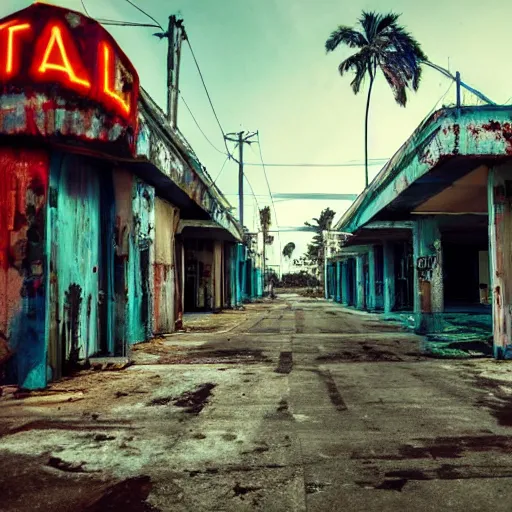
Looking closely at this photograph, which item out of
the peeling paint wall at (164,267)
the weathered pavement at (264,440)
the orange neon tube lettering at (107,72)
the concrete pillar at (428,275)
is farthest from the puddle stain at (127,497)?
the concrete pillar at (428,275)

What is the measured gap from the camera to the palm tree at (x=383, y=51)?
74.9ft

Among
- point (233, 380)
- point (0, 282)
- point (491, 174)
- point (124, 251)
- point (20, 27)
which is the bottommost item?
point (233, 380)

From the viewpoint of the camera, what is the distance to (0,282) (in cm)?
536

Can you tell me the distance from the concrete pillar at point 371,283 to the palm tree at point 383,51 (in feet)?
26.3

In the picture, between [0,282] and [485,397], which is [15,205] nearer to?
[0,282]

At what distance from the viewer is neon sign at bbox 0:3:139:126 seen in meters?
5.12

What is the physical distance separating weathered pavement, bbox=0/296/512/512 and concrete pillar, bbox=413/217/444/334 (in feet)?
17.1

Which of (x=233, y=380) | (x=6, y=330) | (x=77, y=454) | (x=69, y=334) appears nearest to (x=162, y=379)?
(x=233, y=380)

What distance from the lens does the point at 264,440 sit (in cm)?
363

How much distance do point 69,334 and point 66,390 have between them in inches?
45.9

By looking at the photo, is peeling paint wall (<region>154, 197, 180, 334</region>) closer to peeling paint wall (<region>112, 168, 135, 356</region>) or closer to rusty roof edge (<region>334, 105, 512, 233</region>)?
peeling paint wall (<region>112, 168, 135, 356</region>)

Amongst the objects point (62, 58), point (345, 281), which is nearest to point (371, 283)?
point (345, 281)

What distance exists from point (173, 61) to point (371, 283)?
43.7 ft

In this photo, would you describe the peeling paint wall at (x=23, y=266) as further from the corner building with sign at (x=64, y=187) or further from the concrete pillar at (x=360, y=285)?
the concrete pillar at (x=360, y=285)
